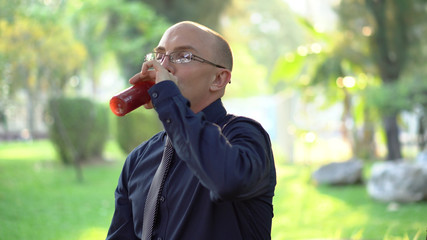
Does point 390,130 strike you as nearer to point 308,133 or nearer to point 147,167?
point 308,133

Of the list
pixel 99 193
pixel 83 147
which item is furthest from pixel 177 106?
pixel 83 147

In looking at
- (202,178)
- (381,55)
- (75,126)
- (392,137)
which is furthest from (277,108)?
(202,178)

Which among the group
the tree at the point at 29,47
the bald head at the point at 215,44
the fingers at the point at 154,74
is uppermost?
the tree at the point at 29,47

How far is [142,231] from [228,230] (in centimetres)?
39

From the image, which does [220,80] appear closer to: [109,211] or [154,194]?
[154,194]

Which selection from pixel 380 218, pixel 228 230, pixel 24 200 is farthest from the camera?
pixel 24 200

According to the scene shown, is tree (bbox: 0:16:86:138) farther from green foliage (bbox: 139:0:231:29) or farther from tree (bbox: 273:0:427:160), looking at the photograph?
tree (bbox: 273:0:427:160)

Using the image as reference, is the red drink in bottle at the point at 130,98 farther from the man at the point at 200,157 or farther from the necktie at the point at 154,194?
the necktie at the point at 154,194

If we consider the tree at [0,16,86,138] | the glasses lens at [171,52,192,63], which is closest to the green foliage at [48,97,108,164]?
the tree at [0,16,86,138]

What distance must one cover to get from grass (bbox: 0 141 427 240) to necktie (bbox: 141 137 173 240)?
125 inches

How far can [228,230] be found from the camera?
197cm

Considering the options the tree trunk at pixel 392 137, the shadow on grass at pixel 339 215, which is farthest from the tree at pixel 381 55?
the shadow on grass at pixel 339 215

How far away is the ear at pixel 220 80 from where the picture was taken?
6.92ft

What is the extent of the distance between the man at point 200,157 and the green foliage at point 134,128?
12.9 metres
